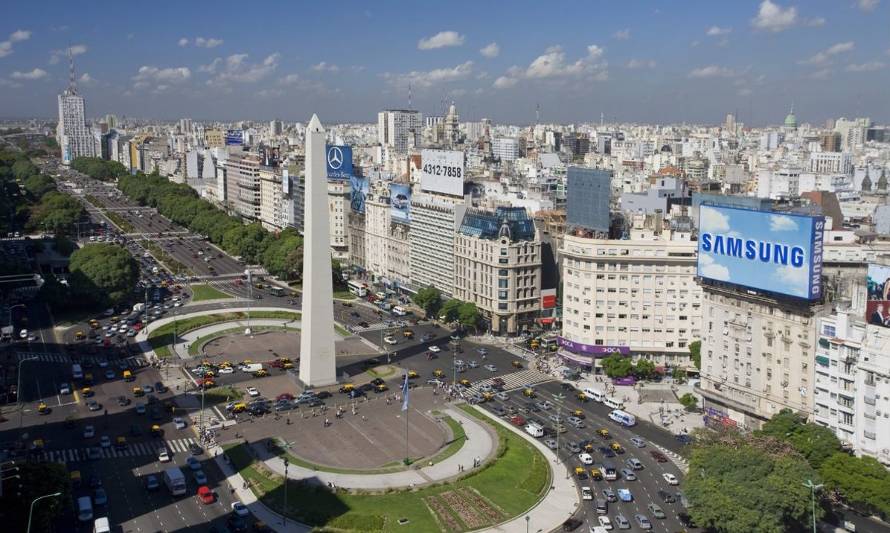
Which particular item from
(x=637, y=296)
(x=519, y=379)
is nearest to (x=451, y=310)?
(x=519, y=379)

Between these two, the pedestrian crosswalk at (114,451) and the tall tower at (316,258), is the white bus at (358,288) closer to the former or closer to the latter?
the tall tower at (316,258)

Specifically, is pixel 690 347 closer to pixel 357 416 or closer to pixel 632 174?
pixel 357 416

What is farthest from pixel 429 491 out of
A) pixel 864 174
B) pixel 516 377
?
pixel 864 174

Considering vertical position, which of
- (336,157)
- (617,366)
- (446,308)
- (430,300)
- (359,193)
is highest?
(336,157)

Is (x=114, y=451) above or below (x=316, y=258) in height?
below

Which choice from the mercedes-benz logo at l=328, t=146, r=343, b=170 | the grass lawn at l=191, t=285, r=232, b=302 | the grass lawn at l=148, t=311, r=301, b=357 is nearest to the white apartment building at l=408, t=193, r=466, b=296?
the grass lawn at l=148, t=311, r=301, b=357

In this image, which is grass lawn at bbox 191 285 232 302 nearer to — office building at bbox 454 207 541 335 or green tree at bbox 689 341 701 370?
office building at bbox 454 207 541 335

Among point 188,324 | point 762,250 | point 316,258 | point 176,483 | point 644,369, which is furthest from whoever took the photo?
point 188,324

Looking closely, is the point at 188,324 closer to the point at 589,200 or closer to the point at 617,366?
the point at 589,200
